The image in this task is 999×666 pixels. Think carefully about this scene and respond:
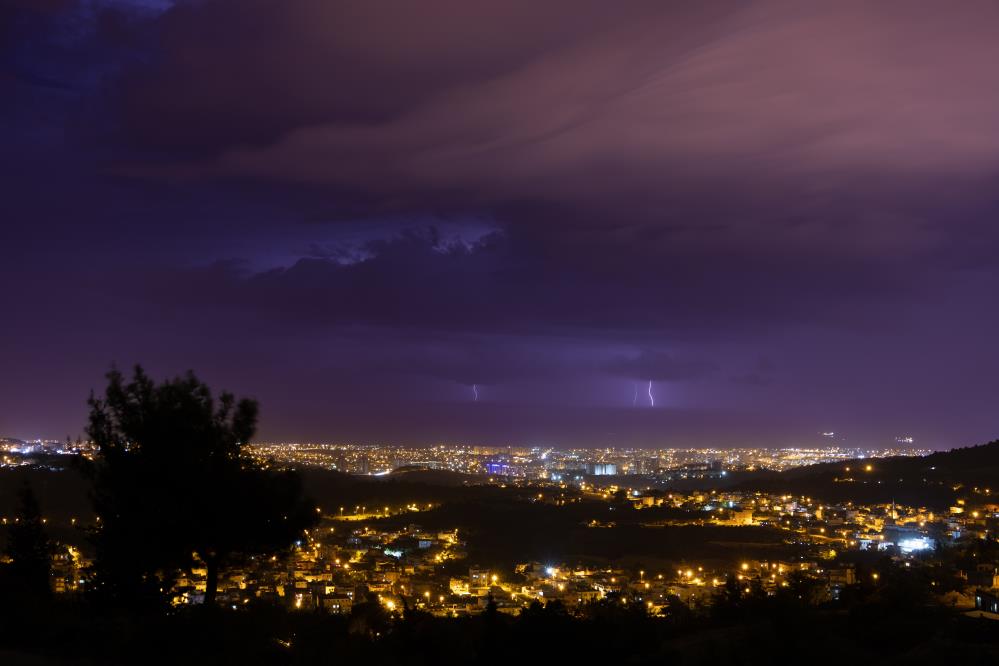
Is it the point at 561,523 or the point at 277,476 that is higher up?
the point at 277,476

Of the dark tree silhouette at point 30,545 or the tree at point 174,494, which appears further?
the dark tree silhouette at point 30,545

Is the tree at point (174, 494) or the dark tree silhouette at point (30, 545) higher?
the tree at point (174, 494)

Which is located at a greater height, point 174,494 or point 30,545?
point 174,494

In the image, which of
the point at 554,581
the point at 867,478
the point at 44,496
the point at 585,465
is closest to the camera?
the point at 554,581

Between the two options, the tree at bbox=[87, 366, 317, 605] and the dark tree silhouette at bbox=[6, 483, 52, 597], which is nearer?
the tree at bbox=[87, 366, 317, 605]

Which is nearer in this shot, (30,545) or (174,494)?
(174,494)

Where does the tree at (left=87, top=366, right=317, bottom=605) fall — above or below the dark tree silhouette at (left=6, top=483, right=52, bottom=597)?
above

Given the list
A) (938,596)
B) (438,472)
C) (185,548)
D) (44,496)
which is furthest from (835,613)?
(438,472)

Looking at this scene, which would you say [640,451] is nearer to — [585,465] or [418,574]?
[585,465]
